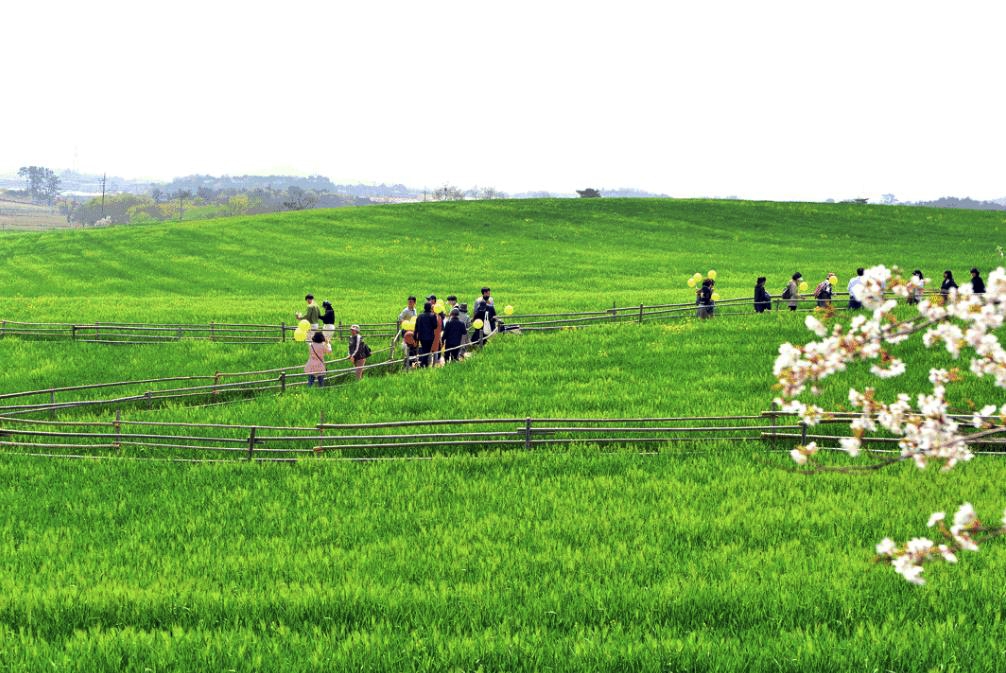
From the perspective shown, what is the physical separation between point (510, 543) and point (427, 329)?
11.3m

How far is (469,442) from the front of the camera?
1630 centimetres

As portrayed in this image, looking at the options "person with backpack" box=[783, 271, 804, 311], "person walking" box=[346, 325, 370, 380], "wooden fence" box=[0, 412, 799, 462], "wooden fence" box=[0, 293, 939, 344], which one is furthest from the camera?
"wooden fence" box=[0, 293, 939, 344]

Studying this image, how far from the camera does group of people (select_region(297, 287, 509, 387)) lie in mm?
21422

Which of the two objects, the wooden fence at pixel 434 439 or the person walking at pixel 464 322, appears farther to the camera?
the person walking at pixel 464 322

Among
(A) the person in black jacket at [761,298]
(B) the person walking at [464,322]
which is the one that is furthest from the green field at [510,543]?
(A) the person in black jacket at [761,298]

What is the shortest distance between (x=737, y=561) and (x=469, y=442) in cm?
682

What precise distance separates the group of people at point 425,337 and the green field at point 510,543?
80cm

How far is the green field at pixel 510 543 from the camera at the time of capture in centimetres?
873

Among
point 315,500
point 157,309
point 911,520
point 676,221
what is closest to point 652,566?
point 911,520

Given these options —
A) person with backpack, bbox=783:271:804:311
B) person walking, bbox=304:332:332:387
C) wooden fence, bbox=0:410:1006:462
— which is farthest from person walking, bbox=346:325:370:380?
person with backpack, bbox=783:271:804:311

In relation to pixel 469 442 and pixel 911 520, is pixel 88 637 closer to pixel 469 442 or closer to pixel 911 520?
pixel 469 442

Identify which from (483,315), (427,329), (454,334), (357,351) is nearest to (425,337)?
(427,329)

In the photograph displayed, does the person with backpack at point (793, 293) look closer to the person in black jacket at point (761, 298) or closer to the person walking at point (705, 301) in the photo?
the person in black jacket at point (761, 298)

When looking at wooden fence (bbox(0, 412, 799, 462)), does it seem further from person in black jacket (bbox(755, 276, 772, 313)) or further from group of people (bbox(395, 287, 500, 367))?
person in black jacket (bbox(755, 276, 772, 313))
